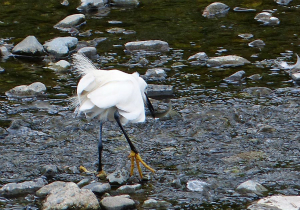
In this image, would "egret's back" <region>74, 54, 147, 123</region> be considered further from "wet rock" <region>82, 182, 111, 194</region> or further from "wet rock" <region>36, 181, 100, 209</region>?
"wet rock" <region>36, 181, 100, 209</region>

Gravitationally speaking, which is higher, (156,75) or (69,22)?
(69,22)

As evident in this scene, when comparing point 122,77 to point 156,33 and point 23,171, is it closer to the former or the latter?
point 23,171

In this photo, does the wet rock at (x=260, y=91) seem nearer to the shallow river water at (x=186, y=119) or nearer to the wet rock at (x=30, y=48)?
the shallow river water at (x=186, y=119)

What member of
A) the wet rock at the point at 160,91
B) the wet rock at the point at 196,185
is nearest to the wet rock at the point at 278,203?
the wet rock at the point at 196,185

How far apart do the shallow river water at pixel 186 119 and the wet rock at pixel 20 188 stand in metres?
0.07

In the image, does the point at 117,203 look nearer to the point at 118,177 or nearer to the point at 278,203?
the point at 118,177

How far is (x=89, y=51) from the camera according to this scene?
6023 millimetres

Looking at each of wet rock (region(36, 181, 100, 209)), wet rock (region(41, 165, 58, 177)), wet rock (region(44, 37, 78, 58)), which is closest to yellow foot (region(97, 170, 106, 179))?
wet rock (region(41, 165, 58, 177))

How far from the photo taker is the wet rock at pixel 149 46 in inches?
243

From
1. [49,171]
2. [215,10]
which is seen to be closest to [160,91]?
[49,171]

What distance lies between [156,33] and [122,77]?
3.16m

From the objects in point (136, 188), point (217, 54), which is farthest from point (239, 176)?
point (217, 54)

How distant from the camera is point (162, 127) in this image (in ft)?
14.5

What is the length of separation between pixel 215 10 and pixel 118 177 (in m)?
4.42
